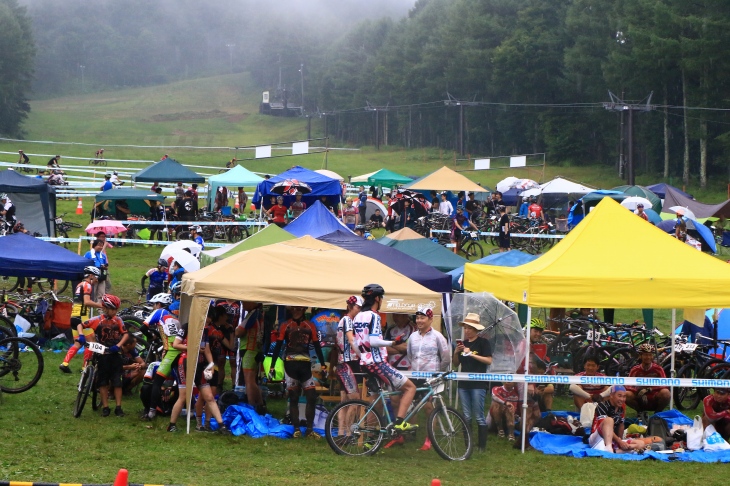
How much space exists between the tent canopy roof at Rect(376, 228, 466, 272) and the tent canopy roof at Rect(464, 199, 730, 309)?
543 cm

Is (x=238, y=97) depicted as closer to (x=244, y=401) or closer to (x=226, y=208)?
(x=226, y=208)

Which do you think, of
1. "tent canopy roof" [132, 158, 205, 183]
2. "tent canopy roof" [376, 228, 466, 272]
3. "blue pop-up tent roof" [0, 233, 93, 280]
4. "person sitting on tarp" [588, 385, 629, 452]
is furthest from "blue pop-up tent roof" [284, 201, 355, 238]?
"tent canopy roof" [132, 158, 205, 183]

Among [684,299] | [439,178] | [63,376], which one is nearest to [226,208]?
[439,178]

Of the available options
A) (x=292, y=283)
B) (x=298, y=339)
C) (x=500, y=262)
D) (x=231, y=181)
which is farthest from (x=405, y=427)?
(x=231, y=181)

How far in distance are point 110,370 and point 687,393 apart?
798 cm

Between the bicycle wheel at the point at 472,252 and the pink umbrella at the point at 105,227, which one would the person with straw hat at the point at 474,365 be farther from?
the bicycle wheel at the point at 472,252

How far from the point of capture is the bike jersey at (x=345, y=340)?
9.70m

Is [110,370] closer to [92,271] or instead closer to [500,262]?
[92,271]

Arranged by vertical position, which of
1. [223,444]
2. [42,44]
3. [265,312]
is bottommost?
[223,444]

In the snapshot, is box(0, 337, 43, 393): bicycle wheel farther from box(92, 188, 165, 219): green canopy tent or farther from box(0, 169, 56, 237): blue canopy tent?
box(92, 188, 165, 219): green canopy tent

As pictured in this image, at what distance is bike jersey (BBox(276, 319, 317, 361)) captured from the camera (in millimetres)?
10234

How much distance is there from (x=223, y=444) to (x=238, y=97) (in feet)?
488

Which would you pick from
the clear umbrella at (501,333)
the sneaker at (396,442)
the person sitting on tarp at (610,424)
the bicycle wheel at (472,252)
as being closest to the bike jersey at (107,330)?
the sneaker at (396,442)

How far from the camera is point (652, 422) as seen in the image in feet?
34.7
